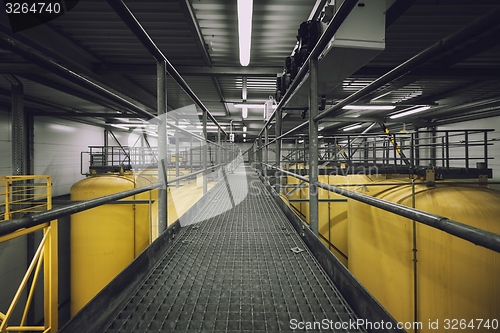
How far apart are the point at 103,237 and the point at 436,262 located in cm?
592

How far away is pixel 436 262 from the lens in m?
1.96

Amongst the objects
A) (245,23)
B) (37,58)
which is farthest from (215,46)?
(37,58)

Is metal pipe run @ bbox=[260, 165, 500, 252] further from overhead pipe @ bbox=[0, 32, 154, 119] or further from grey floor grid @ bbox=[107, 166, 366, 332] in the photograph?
overhead pipe @ bbox=[0, 32, 154, 119]

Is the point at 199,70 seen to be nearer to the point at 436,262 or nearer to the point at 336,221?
the point at 336,221

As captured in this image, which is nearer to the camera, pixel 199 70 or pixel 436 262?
pixel 436 262

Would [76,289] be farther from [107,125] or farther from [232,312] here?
[107,125]

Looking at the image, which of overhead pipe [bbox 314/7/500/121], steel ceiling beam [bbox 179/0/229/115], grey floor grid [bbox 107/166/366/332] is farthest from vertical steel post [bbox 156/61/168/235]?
steel ceiling beam [bbox 179/0/229/115]

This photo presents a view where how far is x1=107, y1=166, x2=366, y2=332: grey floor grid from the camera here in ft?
3.83

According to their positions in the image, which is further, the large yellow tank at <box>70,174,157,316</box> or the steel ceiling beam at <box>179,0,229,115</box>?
the large yellow tank at <box>70,174,157,316</box>

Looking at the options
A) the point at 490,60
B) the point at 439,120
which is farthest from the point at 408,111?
the point at 490,60

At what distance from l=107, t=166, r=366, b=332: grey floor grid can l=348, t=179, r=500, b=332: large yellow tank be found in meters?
1.00

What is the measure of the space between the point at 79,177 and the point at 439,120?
54.4ft

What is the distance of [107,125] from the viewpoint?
36.4 feet

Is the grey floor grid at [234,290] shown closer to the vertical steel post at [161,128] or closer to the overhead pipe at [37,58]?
the vertical steel post at [161,128]
